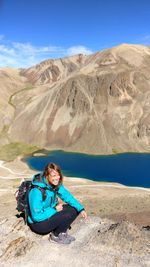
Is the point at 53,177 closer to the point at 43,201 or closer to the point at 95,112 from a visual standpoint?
the point at 43,201

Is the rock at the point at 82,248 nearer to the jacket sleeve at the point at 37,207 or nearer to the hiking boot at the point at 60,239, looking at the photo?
the hiking boot at the point at 60,239

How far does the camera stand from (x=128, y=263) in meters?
11.1

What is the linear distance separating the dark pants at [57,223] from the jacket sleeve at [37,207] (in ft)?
Result: 1.07

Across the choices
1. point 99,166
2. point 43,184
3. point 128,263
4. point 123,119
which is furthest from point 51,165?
point 123,119

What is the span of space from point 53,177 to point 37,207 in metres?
1.03

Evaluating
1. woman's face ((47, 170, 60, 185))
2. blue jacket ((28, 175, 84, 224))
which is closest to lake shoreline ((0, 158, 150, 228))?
blue jacket ((28, 175, 84, 224))

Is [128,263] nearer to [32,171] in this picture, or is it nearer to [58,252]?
[58,252]

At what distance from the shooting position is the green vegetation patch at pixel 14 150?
374 feet

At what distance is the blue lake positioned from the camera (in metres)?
85.2

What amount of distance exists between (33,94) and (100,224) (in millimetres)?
169490

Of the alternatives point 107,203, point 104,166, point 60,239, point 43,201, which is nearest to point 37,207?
point 43,201

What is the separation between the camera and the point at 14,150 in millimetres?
124312

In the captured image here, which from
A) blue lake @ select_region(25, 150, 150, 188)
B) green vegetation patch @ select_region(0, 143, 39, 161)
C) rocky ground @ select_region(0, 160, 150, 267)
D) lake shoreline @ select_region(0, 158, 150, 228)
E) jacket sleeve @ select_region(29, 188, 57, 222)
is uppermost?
jacket sleeve @ select_region(29, 188, 57, 222)

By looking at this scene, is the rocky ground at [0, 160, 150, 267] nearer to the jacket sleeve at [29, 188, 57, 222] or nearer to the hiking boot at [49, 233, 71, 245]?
the hiking boot at [49, 233, 71, 245]
